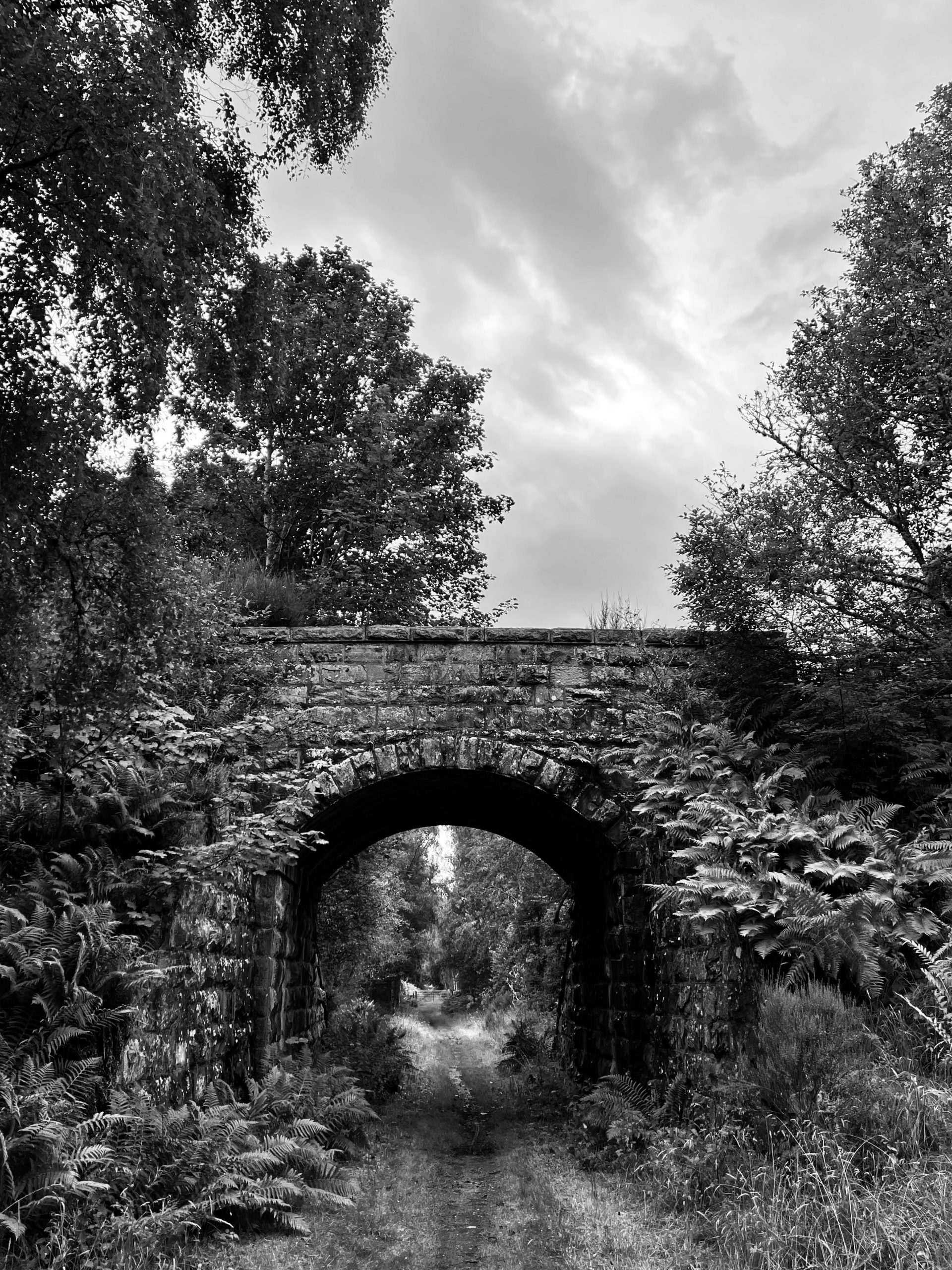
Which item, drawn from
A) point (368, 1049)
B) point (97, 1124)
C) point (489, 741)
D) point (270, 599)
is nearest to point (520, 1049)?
point (368, 1049)

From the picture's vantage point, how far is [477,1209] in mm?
6742

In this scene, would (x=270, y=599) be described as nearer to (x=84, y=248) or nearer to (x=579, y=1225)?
(x=84, y=248)

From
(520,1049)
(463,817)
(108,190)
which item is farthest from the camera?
(520,1049)

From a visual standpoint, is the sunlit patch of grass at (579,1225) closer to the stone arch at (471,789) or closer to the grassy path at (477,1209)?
the grassy path at (477,1209)

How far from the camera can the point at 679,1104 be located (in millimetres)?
7027

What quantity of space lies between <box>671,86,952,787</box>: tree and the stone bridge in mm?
1154

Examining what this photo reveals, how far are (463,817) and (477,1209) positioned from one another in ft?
17.8

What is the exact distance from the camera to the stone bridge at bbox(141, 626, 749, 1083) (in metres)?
8.60

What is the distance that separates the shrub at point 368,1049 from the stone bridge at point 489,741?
5.29 feet

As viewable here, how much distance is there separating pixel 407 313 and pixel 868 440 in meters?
15.2

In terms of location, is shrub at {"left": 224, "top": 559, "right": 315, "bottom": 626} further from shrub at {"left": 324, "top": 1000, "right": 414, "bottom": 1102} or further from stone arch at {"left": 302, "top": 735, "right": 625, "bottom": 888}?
shrub at {"left": 324, "top": 1000, "right": 414, "bottom": 1102}

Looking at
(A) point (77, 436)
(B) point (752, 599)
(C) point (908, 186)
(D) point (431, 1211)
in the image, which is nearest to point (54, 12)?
(A) point (77, 436)

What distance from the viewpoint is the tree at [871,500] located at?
26.2 feet

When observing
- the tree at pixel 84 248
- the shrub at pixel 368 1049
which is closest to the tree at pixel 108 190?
the tree at pixel 84 248
